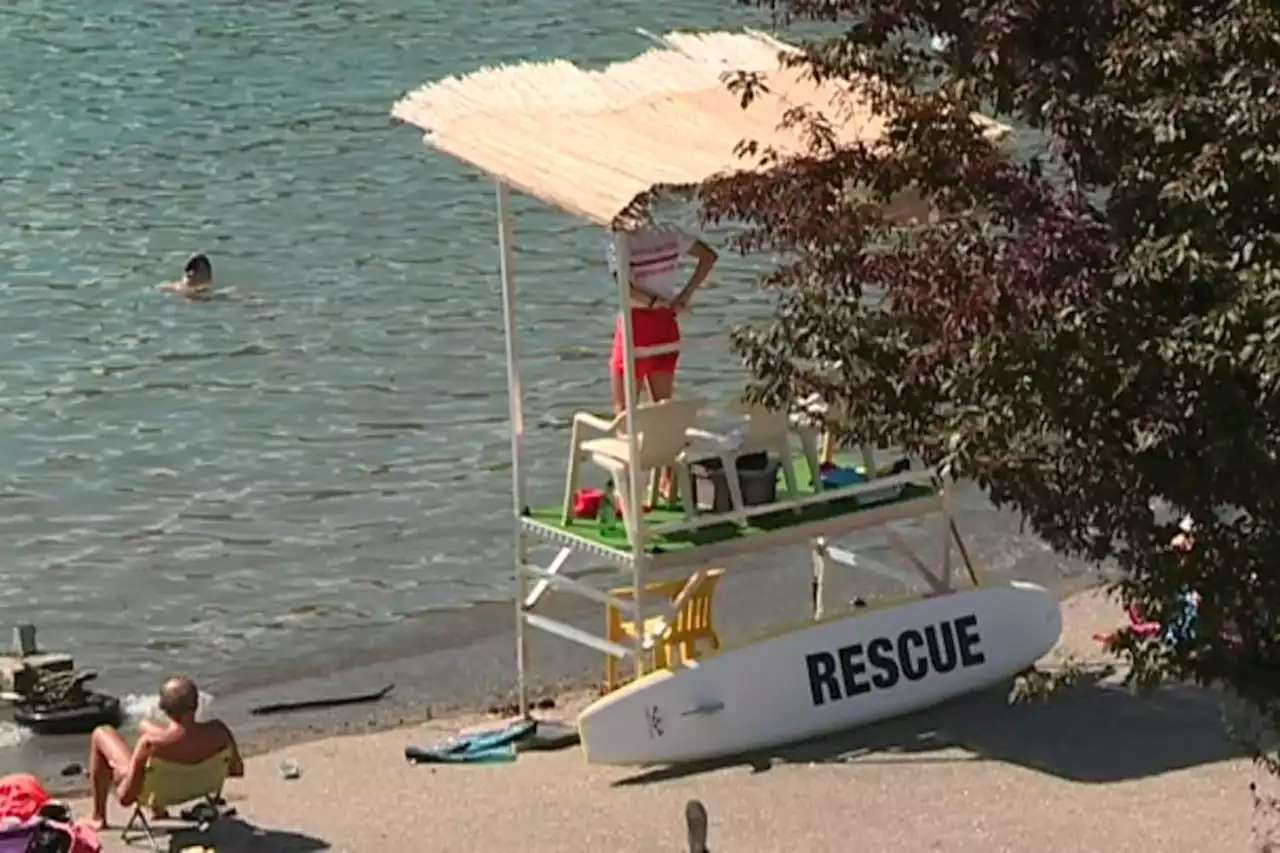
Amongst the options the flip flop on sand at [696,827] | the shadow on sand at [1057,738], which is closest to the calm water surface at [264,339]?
the shadow on sand at [1057,738]

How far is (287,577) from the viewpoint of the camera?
17469 millimetres

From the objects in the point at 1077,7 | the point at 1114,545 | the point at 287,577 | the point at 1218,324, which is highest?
the point at 1077,7

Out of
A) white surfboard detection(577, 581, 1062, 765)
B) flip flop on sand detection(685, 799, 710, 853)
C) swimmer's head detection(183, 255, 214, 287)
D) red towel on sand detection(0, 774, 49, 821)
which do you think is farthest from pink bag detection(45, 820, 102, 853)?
swimmer's head detection(183, 255, 214, 287)

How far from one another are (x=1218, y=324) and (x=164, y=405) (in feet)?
50.1

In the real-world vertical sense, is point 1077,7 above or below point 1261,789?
above

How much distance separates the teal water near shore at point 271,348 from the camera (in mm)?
17141

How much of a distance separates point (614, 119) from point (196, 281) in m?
12.0

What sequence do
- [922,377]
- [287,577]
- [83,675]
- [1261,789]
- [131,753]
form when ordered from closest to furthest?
[922,377] < [1261,789] < [131,753] < [83,675] < [287,577]

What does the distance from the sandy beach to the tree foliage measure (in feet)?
11.7

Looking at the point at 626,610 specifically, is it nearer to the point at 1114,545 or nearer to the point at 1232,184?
the point at 1114,545

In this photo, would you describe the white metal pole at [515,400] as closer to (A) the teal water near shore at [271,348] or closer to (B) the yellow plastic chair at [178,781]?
(B) the yellow plastic chair at [178,781]

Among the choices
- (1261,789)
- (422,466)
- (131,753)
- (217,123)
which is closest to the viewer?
(1261,789)

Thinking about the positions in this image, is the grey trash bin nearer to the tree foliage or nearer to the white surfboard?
the white surfboard

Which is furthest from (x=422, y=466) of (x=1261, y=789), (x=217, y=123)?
(x=217, y=123)
